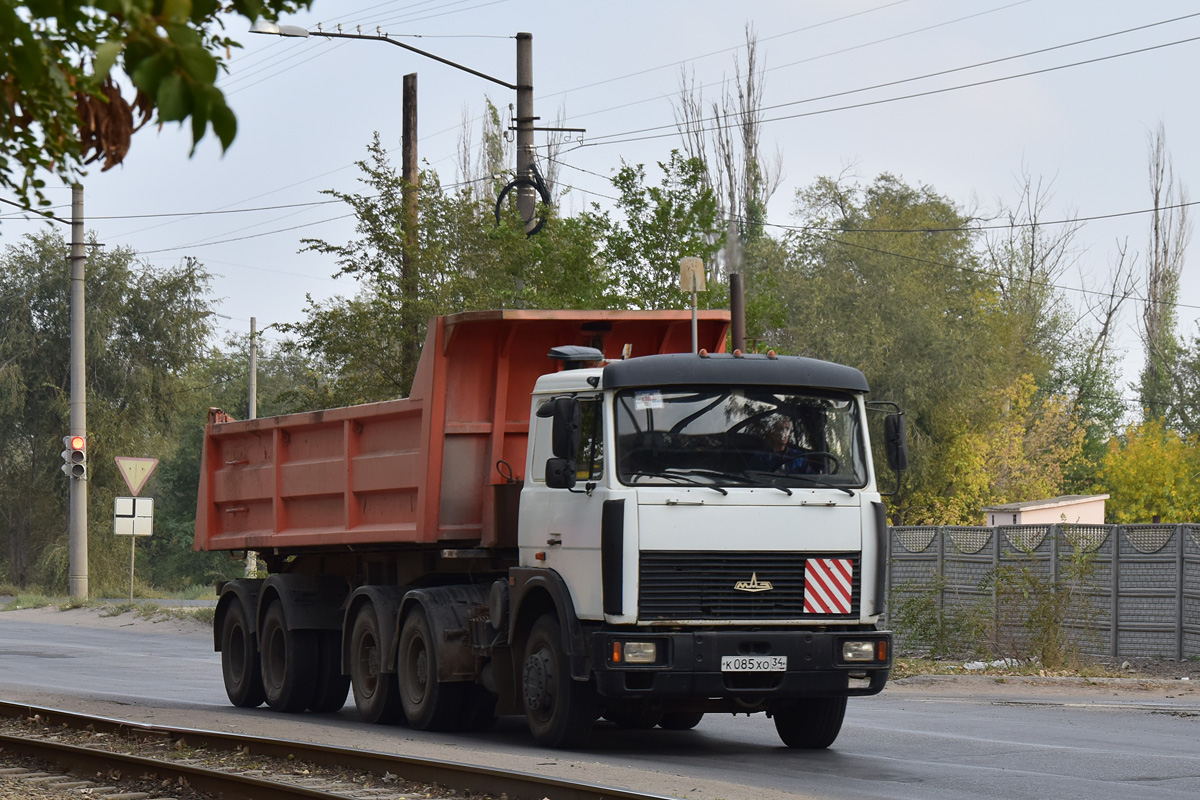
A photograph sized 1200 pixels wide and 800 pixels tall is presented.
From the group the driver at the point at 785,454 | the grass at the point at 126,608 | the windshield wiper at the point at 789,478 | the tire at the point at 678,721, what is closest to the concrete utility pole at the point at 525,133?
the tire at the point at 678,721

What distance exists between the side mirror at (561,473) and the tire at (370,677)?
3.09m

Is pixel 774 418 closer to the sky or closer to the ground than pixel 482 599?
closer to the sky

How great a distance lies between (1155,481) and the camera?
6016 centimetres

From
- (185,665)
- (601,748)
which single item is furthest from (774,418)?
(185,665)

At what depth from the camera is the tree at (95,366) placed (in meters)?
47.5

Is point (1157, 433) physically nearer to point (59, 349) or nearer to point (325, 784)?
point (59, 349)

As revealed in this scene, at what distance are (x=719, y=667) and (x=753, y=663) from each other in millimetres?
234

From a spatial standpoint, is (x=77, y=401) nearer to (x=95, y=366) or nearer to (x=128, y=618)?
(x=128, y=618)

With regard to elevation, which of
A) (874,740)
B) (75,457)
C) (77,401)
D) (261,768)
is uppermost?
(77,401)

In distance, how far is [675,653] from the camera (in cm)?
1055

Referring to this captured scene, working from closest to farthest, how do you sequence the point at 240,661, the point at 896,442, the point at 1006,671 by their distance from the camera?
the point at 896,442 < the point at 240,661 < the point at 1006,671

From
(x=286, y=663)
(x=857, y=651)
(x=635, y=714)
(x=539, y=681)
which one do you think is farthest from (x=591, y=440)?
(x=286, y=663)

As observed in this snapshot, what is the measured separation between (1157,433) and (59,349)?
127 feet

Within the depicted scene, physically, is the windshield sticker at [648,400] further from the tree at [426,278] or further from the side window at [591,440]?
the tree at [426,278]
